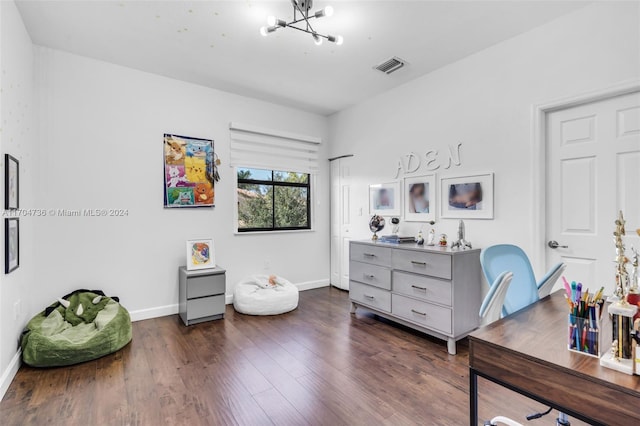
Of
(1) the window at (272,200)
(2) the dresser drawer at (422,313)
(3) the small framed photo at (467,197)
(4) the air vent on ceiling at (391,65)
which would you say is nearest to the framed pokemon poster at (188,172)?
(1) the window at (272,200)

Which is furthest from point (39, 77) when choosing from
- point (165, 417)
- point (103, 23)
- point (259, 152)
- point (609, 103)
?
point (609, 103)

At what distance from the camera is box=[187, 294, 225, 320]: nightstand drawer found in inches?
132

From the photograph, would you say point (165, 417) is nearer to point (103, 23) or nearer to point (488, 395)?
point (488, 395)

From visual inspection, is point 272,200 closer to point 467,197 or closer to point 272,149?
point 272,149

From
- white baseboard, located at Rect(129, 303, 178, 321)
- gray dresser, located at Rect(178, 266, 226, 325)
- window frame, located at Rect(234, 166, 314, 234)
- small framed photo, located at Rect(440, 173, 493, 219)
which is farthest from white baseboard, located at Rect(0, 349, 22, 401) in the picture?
small framed photo, located at Rect(440, 173, 493, 219)

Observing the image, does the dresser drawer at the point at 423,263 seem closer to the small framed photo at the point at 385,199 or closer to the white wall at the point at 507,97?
the white wall at the point at 507,97

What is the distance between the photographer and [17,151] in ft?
8.04

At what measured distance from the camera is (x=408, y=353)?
2666 millimetres

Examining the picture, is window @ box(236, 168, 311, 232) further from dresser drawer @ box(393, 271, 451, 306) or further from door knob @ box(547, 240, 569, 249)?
door knob @ box(547, 240, 569, 249)

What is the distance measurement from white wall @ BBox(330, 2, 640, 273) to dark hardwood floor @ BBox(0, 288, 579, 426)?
1366 mm

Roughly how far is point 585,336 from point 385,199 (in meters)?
3.13

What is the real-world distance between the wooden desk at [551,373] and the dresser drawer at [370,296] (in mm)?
1990

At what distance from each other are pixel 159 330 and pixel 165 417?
154cm

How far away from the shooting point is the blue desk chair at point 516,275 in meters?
1.71
